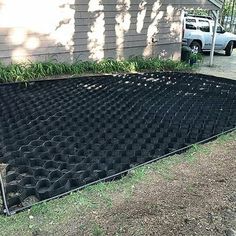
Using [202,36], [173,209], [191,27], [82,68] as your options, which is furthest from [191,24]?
[173,209]

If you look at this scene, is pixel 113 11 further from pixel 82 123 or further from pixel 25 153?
pixel 25 153

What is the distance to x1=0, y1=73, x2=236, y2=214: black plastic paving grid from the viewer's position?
3953 mm

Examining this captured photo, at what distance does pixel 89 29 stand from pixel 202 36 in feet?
23.5

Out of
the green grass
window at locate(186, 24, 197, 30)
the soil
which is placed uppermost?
window at locate(186, 24, 197, 30)

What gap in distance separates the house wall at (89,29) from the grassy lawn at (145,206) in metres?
5.82

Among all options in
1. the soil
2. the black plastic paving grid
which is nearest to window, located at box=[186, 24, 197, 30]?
the black plastic paving grid

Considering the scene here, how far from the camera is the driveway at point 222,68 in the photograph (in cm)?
1134

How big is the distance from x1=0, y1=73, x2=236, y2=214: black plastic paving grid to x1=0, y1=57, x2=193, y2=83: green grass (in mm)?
496

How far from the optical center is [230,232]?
10.2 ft

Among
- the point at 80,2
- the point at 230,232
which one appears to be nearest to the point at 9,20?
the point at 80,2

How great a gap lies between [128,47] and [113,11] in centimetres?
121

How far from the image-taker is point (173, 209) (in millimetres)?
3381

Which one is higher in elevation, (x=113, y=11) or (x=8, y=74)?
(x=113, y=11)

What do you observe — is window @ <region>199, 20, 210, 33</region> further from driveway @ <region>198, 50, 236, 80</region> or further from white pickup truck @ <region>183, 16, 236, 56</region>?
driveway @ <region>198, 50, 236, 80</region>
